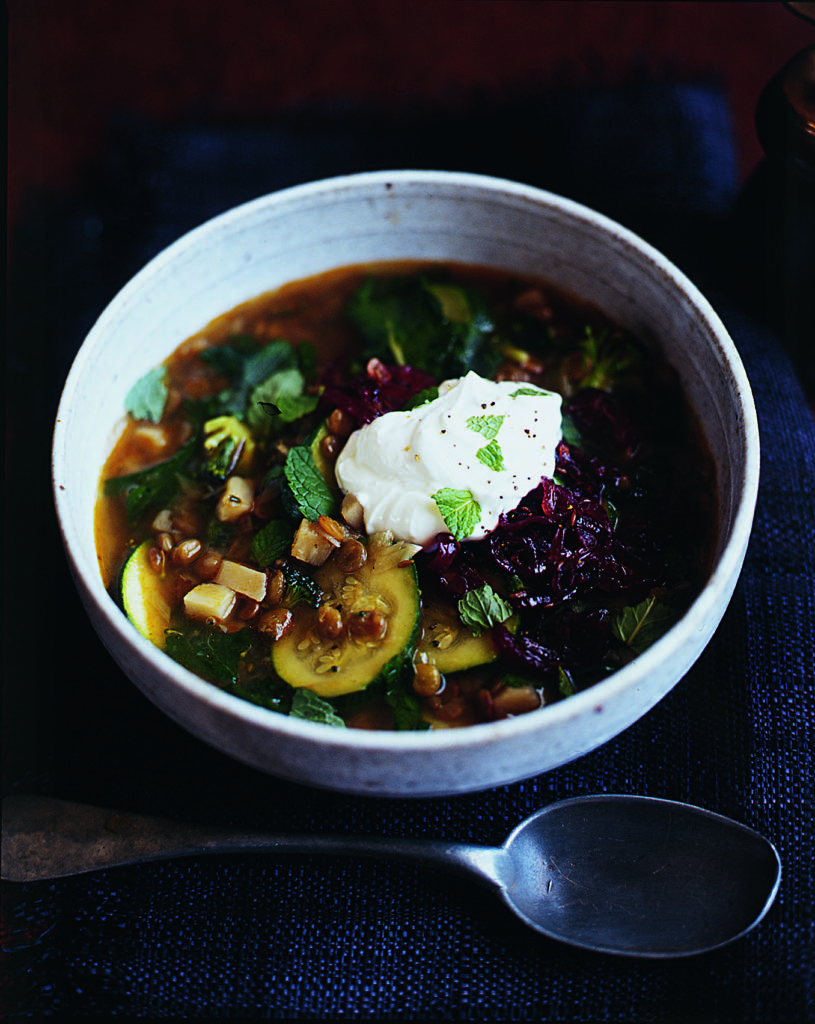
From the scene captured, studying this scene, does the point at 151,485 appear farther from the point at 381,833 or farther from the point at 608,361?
the point at 608,361

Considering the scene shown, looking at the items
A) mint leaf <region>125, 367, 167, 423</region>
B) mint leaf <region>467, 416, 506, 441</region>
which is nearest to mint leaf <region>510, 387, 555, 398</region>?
mint leaf <region>467, 416, 506, 441</region>

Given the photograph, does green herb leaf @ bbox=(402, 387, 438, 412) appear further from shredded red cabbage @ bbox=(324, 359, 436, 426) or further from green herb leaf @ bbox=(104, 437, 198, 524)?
green herb leaf @ bbox=(104, 437, 198, 524)

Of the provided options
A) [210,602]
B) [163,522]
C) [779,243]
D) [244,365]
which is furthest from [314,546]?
[779,243]

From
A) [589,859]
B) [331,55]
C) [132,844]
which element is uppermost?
[331,55]

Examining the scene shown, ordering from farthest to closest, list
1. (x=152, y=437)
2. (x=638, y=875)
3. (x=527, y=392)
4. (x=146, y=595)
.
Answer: (x=152, y=437)
(x=527, y=392)
(x=146, y=595)
(x=638, y=875)

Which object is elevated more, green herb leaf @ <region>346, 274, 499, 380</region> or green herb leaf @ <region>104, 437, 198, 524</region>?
green herb leaf @ <region>346, 274, 499, 380</region>

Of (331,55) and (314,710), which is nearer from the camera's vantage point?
(314,710)

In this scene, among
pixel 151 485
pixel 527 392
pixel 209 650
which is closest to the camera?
pixel 209 650
